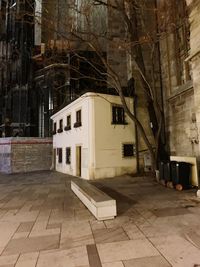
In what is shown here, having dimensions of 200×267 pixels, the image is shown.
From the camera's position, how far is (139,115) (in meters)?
11.0

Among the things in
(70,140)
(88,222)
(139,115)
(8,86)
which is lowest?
(88,222)

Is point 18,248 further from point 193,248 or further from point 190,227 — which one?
point 190,227

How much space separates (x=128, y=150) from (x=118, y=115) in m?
1.79

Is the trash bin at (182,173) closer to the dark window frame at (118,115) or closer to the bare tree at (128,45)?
the bare tree at (128,45)

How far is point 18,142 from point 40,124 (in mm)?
2914

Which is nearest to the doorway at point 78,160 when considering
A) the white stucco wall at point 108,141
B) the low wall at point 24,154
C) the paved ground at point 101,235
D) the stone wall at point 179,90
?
the white stucco wall at point 108,141

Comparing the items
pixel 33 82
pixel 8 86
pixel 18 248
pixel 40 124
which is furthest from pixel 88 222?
pixel 8 86

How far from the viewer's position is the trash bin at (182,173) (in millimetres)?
6367

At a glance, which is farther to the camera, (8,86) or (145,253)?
(8,86)

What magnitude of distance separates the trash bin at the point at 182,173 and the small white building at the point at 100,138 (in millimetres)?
3605

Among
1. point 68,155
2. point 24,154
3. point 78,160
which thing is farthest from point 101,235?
point 24,154

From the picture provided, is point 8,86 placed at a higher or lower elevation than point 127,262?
higher

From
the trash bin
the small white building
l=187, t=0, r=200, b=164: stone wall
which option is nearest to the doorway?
the small white building

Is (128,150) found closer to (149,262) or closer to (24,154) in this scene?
(24,154)
